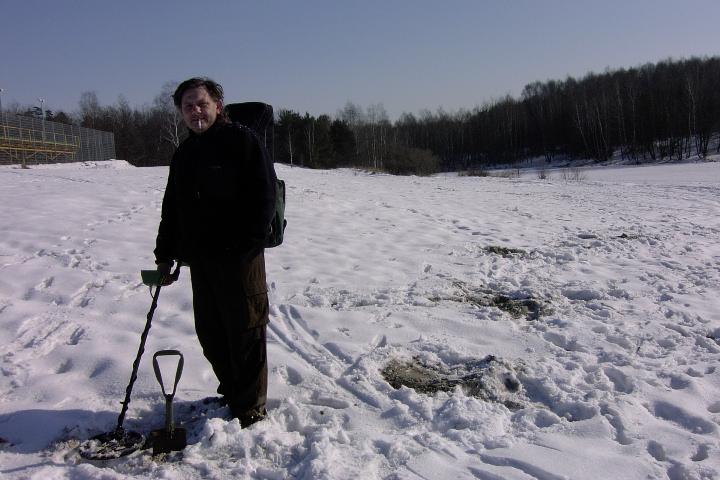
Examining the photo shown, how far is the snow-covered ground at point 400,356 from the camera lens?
8.77 feet

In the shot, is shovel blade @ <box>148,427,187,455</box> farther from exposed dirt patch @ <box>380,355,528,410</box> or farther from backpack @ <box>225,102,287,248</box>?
exposed dirt patch @ <box>380,355,528,410</box>

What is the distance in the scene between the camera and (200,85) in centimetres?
278

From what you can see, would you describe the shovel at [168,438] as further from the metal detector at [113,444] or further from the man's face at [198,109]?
the man's face at [198,109]

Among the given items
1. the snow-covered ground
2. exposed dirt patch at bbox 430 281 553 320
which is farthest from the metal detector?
exposed dirt patch at bbox 430 281 553 320

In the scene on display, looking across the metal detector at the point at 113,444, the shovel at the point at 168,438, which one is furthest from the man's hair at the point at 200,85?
the metal detector at the point at 113,444

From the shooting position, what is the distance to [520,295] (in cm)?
548

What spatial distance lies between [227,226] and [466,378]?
2052mm

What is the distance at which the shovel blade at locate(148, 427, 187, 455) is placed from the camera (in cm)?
268

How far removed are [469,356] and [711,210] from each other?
10.9m

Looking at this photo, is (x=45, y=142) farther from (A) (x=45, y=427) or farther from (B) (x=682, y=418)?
(B) (x=682, y=418)

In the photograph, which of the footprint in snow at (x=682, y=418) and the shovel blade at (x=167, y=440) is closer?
the shovel blade at (x=167, y=440)

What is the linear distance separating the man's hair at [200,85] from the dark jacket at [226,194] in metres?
0.15

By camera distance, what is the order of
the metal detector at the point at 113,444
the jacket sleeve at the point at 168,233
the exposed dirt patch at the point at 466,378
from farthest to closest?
the exposed dirt patch at the point at 466,378 < the jacket sleeve at the point at 168,233 < the metal detector at the point at 113,444

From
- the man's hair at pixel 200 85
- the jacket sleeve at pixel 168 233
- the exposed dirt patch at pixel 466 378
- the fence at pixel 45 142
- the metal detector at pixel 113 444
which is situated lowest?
the exposed dirt patch at pixel 466 378
